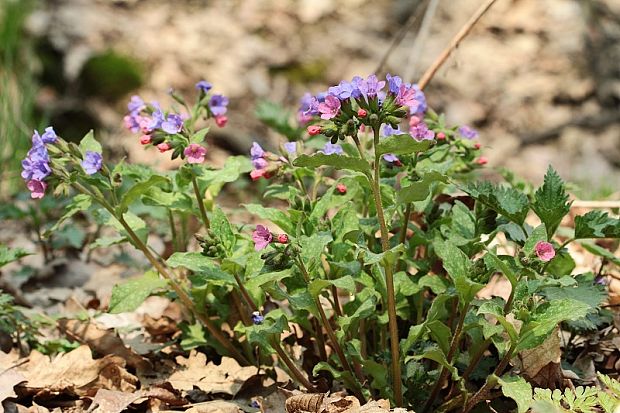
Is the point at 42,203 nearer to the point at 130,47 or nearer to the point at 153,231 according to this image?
the point at 153,231

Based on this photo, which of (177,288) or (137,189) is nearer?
(137,189)

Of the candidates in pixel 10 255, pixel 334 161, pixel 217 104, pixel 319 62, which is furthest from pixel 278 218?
pixel 319 62

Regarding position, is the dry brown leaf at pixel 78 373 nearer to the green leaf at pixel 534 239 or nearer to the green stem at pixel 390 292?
the green stem at pixel 390 292

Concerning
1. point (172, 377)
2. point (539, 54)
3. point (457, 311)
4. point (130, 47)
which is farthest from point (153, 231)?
point (539, 54)

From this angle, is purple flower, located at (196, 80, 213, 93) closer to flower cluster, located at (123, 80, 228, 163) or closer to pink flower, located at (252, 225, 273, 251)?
flower cluster, located at (123, 80, 228, 163)

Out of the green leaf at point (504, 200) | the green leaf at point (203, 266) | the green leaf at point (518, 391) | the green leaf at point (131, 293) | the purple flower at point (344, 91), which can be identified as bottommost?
the green leaf at point (518, 391)

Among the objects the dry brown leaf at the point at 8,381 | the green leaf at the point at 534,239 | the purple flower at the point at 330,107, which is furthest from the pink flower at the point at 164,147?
the green leaf at the point at 534,239

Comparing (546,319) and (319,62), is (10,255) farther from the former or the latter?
(319,62)
